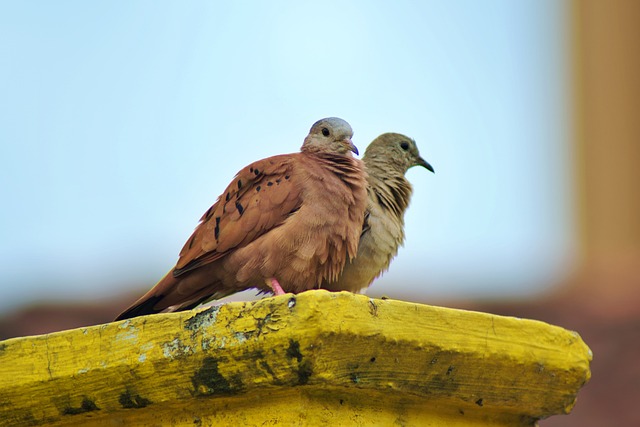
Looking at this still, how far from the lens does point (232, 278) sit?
4340 millimetres

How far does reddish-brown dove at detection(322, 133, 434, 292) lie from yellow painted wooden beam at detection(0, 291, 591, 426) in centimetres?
186

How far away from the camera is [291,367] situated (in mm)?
2482

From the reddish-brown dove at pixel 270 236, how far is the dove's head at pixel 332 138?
27cm

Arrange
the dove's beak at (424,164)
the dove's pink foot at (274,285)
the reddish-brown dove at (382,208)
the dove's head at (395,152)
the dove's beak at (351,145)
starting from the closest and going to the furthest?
the dove's pink foot at (274,285) → the dove's beak at (351,145) → the reddish-brown dove at (382,208) → the dove's head at (395,152) → the dove's beak at (424,164)

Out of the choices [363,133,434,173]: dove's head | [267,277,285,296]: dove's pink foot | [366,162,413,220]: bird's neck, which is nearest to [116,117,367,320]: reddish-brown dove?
[267,277,285,296]: dove's pink foot

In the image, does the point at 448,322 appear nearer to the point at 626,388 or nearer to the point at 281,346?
the point at 281,346

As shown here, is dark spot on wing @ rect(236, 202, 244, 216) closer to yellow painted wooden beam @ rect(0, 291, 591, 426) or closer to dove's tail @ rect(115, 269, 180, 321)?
dove's tail @ rect(115, 269, 180, 321)

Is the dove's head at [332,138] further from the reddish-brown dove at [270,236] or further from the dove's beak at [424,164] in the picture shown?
the dove's beak at [424,164]

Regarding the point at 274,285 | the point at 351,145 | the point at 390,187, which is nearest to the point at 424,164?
the point at 390,187

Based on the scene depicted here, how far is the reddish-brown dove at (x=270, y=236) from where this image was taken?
4191 mm

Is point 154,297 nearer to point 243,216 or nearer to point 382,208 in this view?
point 243,216

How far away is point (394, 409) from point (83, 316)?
3950mm

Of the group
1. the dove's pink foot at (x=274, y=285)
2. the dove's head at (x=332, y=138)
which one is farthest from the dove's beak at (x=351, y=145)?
the dove's pink foot at (x=274, y=285)

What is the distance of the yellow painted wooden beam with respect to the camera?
250 centimetres
